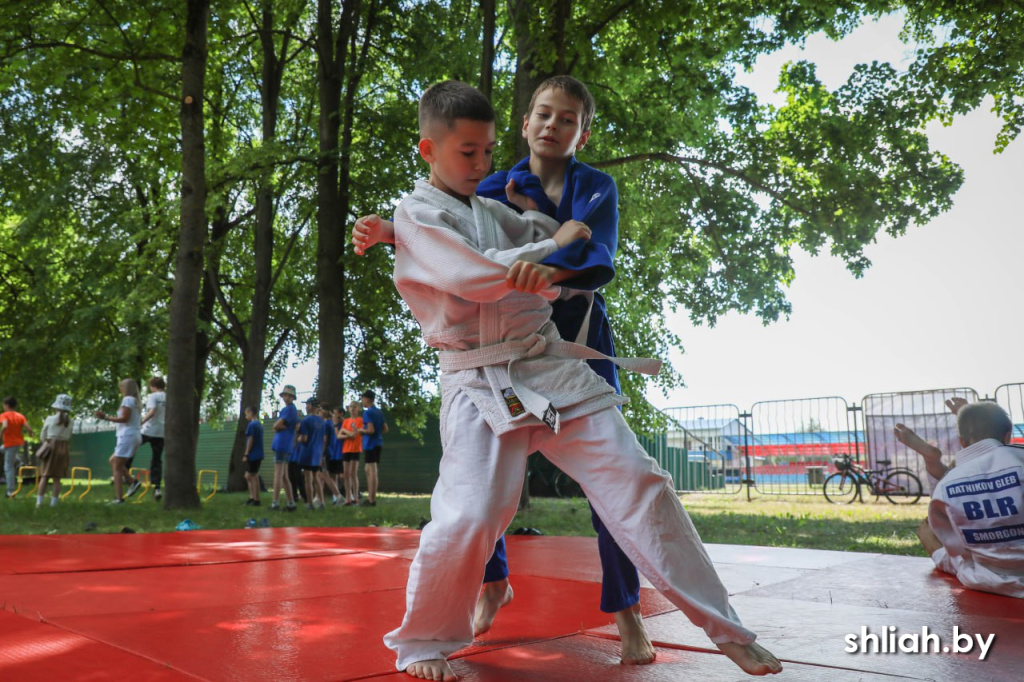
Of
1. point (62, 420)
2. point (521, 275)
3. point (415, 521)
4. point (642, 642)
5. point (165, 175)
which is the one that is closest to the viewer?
point (521, 275)

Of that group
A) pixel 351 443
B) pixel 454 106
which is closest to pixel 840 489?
pixel 351 443

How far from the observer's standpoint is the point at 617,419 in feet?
7.38

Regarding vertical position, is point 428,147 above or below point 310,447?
above

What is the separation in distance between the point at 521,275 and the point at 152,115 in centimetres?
1264

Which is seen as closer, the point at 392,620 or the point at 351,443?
the point at 392,620

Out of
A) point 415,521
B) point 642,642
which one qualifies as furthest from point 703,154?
point 642,642

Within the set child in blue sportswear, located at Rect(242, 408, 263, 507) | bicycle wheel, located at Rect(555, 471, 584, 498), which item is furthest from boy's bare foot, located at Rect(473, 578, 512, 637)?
bicycle wheel, located at Rect(555, 471, 584, 498)

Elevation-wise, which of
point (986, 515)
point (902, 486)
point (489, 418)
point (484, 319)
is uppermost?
point (484, 319)

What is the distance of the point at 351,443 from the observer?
1245cm

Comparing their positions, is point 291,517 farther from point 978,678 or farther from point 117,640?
point 978,678

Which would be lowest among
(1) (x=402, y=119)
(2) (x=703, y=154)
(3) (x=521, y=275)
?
(3) (x=521, y=275)

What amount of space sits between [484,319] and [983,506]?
9.62ft

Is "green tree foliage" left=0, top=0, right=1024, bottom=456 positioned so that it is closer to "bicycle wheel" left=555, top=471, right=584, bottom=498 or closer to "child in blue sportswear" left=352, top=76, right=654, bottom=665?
"bicycle wheel" left=555, top=471, right=584, bottom=498

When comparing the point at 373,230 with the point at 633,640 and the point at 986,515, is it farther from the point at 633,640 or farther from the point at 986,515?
the point at 986,515
